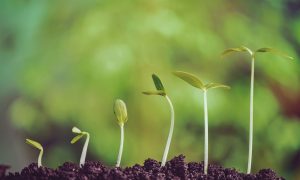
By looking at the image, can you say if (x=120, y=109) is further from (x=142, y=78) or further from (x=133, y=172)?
(x=142, y=78)

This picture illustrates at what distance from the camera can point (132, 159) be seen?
1.55 m

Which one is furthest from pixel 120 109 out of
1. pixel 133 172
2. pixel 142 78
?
pixel 142 78

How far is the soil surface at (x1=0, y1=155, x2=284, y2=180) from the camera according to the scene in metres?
0.84

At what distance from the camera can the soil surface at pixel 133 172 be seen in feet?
2.74

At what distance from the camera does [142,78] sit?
157cm

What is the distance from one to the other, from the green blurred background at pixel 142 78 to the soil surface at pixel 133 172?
0.60 m

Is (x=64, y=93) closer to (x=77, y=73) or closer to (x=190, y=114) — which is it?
(x=77, y=73)

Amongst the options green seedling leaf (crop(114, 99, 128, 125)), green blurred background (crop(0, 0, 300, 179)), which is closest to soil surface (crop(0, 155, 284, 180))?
green seedling leaf (crop(114, 99, 128, 125))

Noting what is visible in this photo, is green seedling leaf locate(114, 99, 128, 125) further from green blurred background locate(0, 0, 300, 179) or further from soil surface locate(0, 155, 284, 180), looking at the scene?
green blurred background locate(0, 0, 300, 179)

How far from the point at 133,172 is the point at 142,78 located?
0.73m

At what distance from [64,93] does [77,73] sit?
0.06m

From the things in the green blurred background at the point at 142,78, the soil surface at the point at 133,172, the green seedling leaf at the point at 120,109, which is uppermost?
the green blurred background at the point at 142,78

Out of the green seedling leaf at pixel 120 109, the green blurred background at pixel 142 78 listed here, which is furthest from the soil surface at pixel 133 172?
the green blurred background at pixel 142 78

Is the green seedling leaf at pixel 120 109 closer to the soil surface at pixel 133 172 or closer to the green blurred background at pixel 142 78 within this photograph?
the soil surface at pixel 133 172
